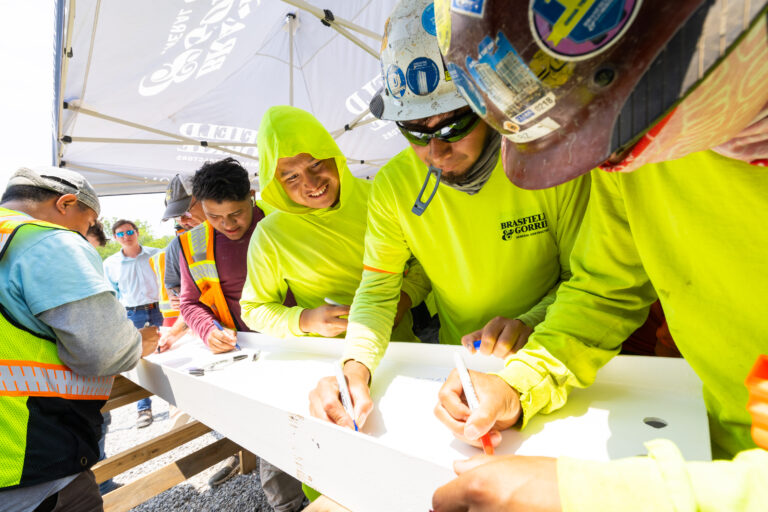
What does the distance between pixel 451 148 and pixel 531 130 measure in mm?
642

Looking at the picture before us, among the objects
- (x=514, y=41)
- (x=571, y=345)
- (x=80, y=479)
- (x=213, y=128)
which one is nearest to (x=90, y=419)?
(x=80, y=479)

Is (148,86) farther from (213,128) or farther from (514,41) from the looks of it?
(514,41)

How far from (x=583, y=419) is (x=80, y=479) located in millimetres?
1853

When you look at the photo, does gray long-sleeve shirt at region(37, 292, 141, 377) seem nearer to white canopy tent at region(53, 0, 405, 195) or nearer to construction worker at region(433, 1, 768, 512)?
construction worker at region(433, 1, 768, 512)

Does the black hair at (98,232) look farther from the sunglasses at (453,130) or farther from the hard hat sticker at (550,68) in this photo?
the hard hat sticker at (550,68)

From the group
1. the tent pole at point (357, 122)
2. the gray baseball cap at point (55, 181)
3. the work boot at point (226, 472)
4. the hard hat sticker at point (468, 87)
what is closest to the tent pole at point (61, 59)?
the gray baseball cap at point (55, 181)

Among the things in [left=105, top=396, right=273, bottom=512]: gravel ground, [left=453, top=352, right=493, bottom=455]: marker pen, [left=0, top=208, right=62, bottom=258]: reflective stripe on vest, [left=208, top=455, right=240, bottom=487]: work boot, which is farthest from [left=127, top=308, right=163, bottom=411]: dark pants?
[left=453, top=352, right=493, bottom=455]: marker pen

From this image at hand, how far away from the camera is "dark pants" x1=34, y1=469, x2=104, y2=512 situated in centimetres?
138

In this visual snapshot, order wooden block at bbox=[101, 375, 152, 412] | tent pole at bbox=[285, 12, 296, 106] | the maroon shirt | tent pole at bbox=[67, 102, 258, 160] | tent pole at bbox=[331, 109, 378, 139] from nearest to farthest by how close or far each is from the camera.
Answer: wooden block at bbox=[101, 375, 152, 412]
the maroon shirt
tent pole at bbox=[67, 102, 258, 160]
tent pole at bbox=[285, 12, 296, 106]
tent pole at bbox=[331, 109, 378, 139]

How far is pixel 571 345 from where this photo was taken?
2.85ft

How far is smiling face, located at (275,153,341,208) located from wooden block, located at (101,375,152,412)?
1632 millimetres

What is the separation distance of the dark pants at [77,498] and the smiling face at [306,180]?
1437 mm

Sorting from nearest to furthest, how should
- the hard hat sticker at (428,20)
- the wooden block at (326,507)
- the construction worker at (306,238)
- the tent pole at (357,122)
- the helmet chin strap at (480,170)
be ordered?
the wooden block at (326,507) → the hard hat sticker at (428,20) → the helmet chin strap at (480,170) → the construction worker at (306,238) → the tent pole at (357,122)

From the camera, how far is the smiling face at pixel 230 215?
2.37m
